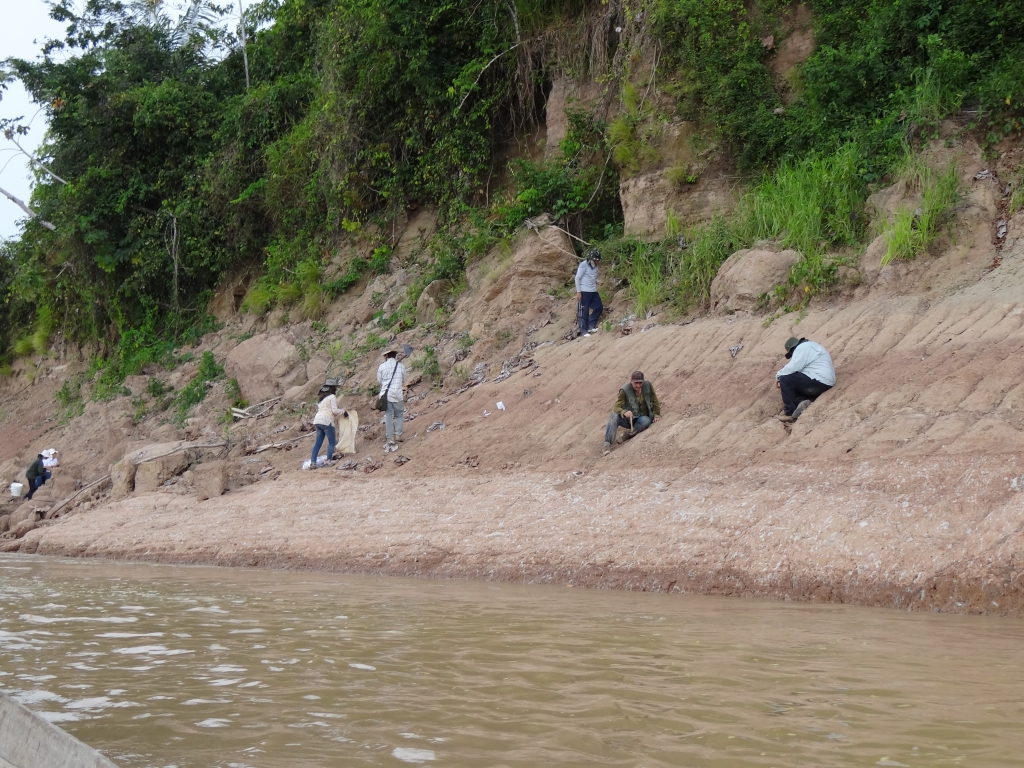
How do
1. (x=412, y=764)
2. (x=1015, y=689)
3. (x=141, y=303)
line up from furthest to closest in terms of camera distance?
(x=141, y=303) → (x=1015, y=689) → (x=412, y=764)

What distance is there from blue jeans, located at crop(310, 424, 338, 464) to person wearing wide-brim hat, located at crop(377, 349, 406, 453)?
2.72 ft

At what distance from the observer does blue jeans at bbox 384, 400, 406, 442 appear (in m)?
14.4

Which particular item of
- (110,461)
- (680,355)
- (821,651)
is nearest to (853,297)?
(680,355)

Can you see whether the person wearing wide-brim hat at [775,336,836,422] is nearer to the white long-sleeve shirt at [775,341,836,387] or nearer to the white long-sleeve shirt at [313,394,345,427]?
the white long-sleeve shirt at [775,341,836,387]

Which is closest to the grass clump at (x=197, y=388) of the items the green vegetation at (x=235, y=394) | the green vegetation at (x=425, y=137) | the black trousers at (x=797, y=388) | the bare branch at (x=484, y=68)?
the green vegetation at (x=235, y=394)

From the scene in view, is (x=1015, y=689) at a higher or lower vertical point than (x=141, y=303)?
lower

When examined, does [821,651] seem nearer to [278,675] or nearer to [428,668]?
[428,668]

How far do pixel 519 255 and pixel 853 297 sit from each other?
255 inches

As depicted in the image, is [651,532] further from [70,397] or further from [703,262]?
[70,397]

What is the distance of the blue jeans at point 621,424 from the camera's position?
11.6m

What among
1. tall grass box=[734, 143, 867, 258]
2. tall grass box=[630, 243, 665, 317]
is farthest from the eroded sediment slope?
tall grass box=[734, 143, 867, 258]

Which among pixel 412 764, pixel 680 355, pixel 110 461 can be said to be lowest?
pixel 412 764

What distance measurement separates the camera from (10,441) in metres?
26.5

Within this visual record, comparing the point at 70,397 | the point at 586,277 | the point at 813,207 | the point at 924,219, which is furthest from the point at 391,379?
the point at 70,397
